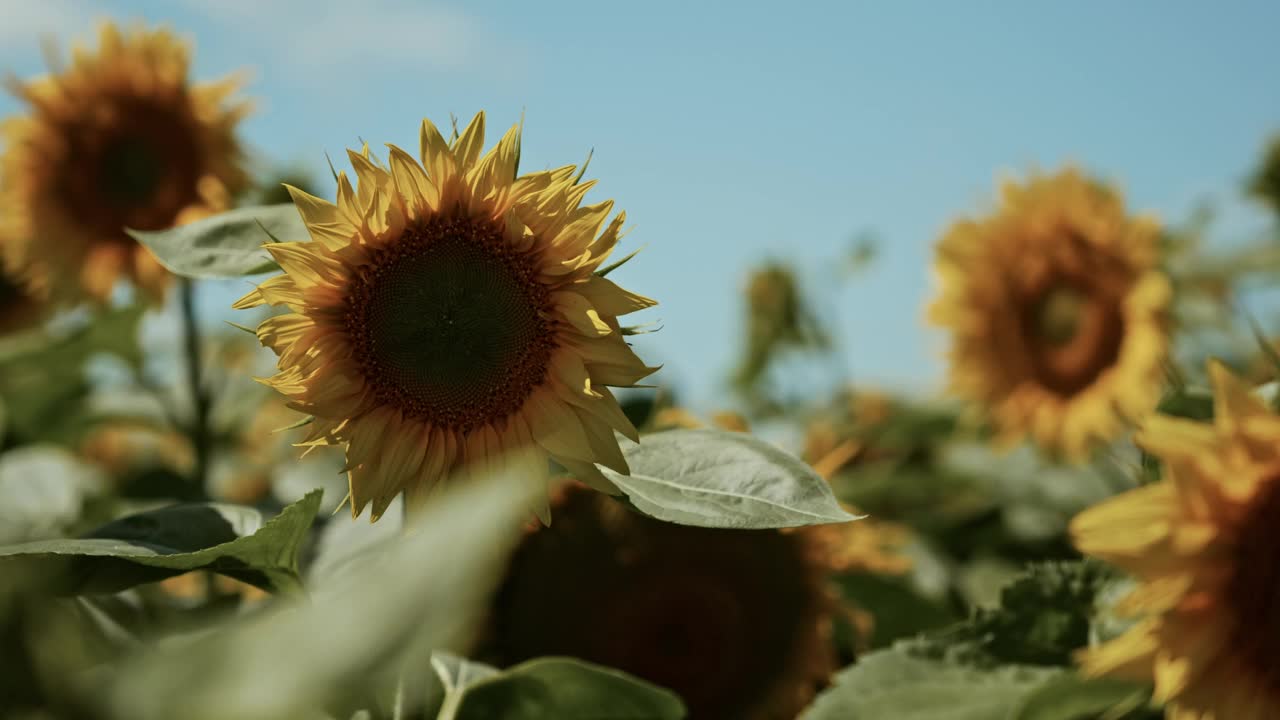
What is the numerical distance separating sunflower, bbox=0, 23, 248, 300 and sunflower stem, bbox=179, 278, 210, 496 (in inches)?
6.2

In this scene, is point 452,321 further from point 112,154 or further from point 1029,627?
point 112,154

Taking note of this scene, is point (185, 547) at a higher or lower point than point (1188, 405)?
higher

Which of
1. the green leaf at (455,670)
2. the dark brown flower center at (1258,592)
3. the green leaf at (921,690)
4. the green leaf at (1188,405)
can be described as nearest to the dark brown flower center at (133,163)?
the green leaf at (455,670)

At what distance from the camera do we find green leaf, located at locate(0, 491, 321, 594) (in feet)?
2.79

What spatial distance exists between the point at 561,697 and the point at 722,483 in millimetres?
231

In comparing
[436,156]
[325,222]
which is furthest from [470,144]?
[325,222]

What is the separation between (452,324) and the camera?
1057 millimetres

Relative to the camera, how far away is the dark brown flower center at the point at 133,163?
2.33 m

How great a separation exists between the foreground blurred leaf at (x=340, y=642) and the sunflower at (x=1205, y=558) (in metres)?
0.66

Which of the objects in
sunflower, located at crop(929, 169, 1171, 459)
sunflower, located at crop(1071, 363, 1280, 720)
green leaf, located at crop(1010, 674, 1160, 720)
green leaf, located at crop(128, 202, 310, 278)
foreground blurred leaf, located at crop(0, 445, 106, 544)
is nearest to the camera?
sunflower, located at crop(1071, 363, 1280, 720)

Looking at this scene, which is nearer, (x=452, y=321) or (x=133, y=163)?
(x=452, y=321)

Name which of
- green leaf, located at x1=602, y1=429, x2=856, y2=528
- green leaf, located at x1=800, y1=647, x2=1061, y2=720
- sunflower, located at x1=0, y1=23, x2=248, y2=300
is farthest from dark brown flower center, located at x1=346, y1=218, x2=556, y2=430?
sunflower, located at x1=0, y1=23, x2=248, y2=300

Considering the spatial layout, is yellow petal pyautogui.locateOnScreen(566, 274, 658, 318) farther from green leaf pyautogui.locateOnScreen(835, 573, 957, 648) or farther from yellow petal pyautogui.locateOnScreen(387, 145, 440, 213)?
green leaf pyautogui.locateOnScreen(835, 573, 957, 648)

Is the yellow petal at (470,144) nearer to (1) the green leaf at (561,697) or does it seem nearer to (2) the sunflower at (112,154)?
(1) the green leaf at (561,697)
